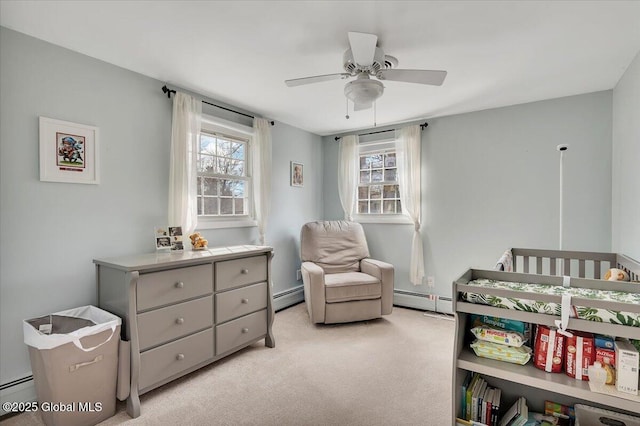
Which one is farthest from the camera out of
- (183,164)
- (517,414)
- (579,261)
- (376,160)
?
(376,160)

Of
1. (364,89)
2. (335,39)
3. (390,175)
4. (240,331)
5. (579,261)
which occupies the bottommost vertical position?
(240,331)

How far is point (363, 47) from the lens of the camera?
1.81m

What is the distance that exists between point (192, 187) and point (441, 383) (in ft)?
8.52

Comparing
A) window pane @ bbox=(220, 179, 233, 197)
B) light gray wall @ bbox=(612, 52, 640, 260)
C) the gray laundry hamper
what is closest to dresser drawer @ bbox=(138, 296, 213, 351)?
the gray laundry hamper

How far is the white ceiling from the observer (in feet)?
5.63

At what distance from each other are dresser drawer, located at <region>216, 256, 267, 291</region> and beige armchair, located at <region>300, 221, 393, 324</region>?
64 cm

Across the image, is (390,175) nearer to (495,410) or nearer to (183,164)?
(183,164)

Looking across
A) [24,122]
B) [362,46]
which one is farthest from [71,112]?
[362,46]

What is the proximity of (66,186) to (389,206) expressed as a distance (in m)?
3.43

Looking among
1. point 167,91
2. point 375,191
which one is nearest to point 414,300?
point 375,191

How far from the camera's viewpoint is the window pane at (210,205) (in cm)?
315

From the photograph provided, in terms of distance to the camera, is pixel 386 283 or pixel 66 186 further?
pixel 386 283

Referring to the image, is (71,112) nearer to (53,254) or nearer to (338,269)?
(53,254)

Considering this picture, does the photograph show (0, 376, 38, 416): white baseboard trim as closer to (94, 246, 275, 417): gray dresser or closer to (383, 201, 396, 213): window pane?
(94, 246, 275, 417): gray dresser
